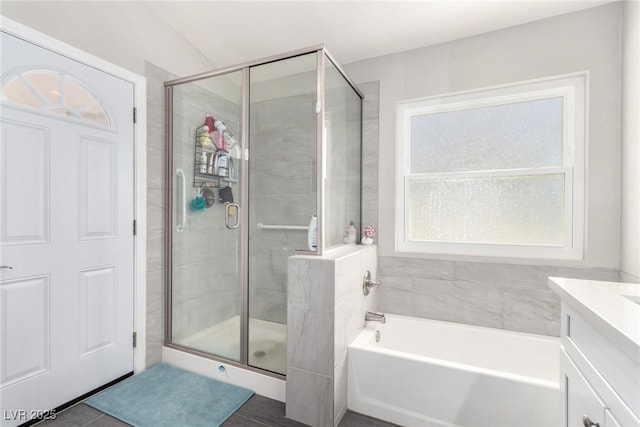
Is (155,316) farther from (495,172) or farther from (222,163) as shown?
(495,172)

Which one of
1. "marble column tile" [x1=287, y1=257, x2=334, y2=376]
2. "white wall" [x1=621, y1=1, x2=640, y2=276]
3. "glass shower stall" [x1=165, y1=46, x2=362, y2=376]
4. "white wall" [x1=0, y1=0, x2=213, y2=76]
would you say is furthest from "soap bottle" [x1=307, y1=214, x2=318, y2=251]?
"white wall" [x1=621, y1=1, x2=640, y2=276]

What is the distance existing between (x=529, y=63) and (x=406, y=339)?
2082 mm

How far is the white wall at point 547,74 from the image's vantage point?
181 centimetres

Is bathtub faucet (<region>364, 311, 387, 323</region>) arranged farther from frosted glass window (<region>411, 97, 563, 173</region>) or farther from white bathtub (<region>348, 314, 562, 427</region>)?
frosted glass window (<region>411, 97, 563, 173</region>)

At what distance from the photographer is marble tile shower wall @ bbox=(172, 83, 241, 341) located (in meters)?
2.17

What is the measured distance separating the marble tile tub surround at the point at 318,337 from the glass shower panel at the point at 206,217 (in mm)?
535

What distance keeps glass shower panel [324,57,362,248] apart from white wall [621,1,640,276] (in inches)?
63.5

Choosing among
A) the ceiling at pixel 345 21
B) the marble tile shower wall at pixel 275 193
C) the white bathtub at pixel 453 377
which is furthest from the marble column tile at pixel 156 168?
the white bathtub at pixel 453 377

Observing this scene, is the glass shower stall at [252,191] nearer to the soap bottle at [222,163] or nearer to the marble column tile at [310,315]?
the soap bottle at [222,163]

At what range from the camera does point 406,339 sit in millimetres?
2209

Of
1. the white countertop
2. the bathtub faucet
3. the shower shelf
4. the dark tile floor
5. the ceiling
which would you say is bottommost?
the dark tile floor

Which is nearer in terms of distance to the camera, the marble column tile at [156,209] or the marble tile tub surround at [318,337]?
the marble tile tub surround at [318,337]

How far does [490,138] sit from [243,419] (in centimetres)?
240

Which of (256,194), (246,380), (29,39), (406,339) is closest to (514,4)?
(256,194)
